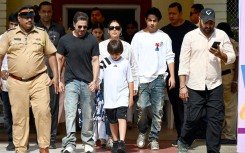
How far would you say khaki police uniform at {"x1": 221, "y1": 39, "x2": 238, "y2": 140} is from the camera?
40.1 feet

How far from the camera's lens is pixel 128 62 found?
11.0m

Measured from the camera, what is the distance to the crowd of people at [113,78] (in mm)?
9914

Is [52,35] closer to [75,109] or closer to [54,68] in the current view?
[75,109]

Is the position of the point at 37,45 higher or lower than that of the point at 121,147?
higher

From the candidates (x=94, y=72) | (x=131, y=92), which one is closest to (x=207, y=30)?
(x=131, y=92)

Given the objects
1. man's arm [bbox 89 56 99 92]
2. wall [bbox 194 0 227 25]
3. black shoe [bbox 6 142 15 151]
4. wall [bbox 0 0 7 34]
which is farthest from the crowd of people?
wall [bbox 0 0 7 34]

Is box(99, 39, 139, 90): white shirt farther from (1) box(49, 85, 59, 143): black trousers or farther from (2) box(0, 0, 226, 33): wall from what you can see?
(2) box(0, 0, 226, 33): wall

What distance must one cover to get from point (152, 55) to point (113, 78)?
0.93 m

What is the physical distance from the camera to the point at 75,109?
10703 millimetres

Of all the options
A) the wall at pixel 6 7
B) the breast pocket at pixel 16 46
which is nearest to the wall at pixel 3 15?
the wall at pixel 6 7

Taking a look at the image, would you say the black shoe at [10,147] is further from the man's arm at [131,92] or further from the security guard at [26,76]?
the man's arm at [131,92]

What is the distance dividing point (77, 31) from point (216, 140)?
2.59m

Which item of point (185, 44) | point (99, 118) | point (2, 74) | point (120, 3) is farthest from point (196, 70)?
point (120, 3)

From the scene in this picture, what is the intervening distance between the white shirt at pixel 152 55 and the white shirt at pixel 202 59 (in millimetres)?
1334
